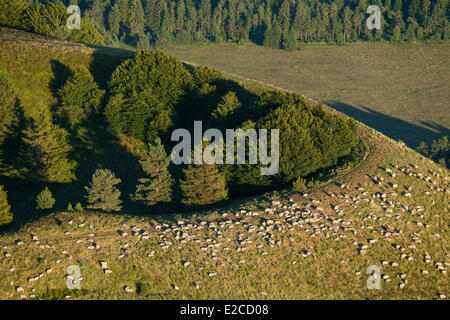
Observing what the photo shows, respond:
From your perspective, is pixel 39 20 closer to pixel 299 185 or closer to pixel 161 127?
pixel 161 127

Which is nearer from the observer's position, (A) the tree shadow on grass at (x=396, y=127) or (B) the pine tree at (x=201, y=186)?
(B) the pine tree at (x=201, y=186)

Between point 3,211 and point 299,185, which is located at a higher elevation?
point 299,185

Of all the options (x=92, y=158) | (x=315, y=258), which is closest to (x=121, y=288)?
(x=315, y=258)

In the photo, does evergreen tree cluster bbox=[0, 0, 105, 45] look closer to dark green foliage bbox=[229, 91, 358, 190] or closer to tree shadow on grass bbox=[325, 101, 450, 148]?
dark green foliage bbox=[229, 91, 358, 190]

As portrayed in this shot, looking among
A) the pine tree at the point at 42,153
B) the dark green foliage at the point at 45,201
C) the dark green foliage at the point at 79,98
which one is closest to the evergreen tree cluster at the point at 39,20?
the dark green foliage at the point at 79,98

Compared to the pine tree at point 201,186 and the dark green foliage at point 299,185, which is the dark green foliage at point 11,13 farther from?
the dark green foliage at point 299,185

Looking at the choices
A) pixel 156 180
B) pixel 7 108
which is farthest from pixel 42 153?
pixel 156 180
